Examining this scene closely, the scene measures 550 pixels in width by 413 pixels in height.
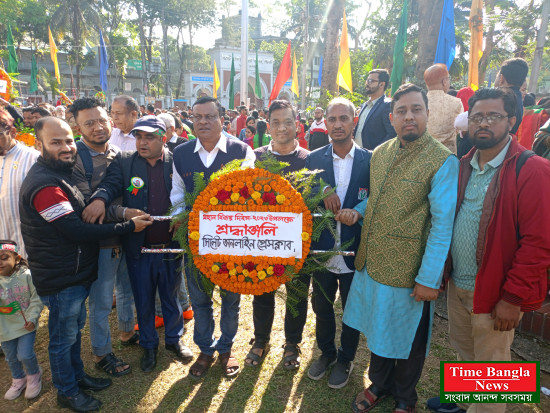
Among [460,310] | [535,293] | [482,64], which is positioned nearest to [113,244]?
[460,310]

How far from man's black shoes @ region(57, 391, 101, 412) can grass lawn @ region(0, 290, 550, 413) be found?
92 mm

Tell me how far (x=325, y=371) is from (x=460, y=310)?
1408 mm

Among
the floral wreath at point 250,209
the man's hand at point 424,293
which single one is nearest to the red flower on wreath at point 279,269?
the floral wreath at point 250,209

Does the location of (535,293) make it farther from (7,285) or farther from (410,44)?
(410,44)

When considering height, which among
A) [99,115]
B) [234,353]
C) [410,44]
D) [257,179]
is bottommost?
[234,353]

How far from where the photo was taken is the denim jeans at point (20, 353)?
3.07 meters

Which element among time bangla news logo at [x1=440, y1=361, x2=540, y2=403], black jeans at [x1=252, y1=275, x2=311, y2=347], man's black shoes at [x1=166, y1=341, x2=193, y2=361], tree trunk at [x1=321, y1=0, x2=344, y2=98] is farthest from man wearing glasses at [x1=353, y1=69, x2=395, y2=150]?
tree trunk at [x1=321, y1=0, x2=344, y2=98]

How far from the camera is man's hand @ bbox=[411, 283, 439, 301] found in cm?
247

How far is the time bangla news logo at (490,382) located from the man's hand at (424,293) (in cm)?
55

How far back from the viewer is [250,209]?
108 inches

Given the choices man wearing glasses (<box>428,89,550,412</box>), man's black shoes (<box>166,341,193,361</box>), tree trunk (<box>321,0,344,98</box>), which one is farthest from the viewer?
tree trunk (<box>321,0,344,98</box>)

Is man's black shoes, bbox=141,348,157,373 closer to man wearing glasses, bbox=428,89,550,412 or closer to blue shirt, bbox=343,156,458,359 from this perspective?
blue shirt, bbox=343,156,458,359

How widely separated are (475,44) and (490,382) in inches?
270

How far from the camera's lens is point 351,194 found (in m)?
3.01
